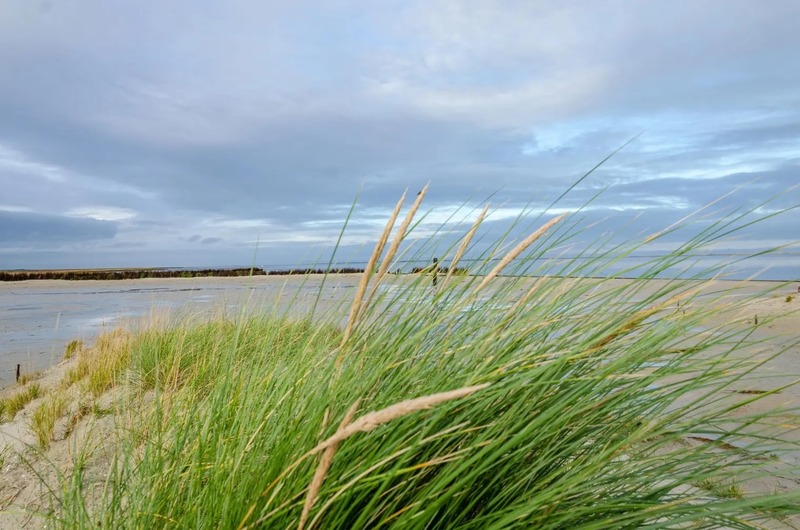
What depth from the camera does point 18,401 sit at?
6492 millimetres

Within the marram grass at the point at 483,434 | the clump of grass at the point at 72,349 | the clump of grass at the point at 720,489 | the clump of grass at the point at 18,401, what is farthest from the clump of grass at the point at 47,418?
the clump of grass at the point at 72,349

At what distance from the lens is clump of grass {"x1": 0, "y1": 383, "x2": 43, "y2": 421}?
20.5 ft

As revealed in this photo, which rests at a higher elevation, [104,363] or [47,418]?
[104,363]

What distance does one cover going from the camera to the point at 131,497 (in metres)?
2.19

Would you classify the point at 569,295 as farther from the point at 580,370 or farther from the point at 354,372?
the point at 354,372

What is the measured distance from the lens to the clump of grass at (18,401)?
6.25 meters

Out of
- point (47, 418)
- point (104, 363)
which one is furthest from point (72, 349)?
point (47, 418)

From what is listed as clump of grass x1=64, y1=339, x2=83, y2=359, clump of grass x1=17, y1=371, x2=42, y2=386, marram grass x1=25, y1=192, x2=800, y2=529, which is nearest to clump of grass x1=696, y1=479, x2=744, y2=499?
marram grass x1=25, y1=192, x2=800, y2=529

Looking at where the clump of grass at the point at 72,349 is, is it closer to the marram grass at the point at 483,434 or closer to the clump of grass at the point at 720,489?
the marram grass at the point at 483,434

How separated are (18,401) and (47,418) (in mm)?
2093

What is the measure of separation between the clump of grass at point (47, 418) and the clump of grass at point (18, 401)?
1.14 m

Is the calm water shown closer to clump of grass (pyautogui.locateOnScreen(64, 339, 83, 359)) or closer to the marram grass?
clump of grass (pyautogui.locateOnScreen(64, 339, 83, 359))

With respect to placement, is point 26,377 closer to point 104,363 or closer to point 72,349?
point 72,349

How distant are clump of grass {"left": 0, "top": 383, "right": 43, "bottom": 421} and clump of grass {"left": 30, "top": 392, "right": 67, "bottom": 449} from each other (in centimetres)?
114
